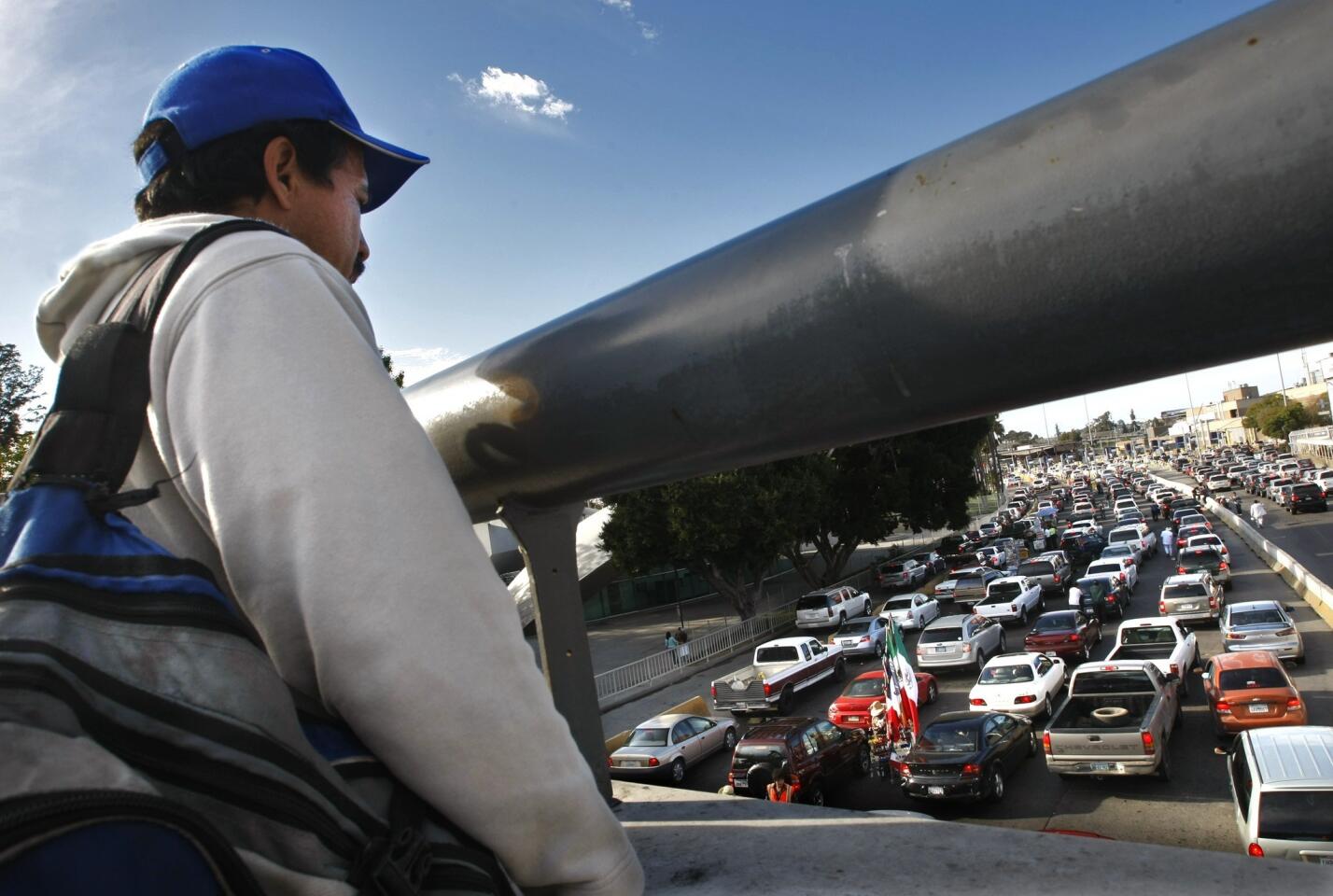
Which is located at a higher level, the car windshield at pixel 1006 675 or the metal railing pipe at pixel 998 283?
the metal railing pipe at pixel 998 283

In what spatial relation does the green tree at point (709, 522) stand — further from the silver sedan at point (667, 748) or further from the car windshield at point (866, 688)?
the silver sedan at point (667, 748)

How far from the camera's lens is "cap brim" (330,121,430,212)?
1.31 meters

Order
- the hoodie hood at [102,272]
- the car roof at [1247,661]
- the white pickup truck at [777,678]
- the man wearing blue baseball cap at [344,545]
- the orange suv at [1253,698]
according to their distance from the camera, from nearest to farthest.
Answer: the man wearing blue baseball cap at [344,545] < the hoodie hood at [102,272] < the orange suv at [1253,698] < the car roof at [1247,661] < the white pickup truck at [777,678]

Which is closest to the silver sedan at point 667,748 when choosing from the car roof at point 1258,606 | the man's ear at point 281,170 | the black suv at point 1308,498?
the car roof at point 1258,606

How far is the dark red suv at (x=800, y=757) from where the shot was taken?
1423 centimetres

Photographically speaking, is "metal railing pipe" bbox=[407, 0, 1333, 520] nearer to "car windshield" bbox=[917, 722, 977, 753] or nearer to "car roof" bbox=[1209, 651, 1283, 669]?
"car windshield" bbox=[917, 722, 977, 753]

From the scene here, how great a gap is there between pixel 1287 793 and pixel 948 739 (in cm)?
511

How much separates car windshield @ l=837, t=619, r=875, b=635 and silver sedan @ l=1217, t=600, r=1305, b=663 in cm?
939

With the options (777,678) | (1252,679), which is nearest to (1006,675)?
(1252,679)

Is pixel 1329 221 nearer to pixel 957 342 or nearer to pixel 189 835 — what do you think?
pixel 957 342

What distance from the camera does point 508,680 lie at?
0.86 meters

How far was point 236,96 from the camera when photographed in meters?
1.19

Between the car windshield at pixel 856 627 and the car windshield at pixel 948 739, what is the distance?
1218 centimetres

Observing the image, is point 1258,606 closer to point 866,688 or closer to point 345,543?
point 866,688
